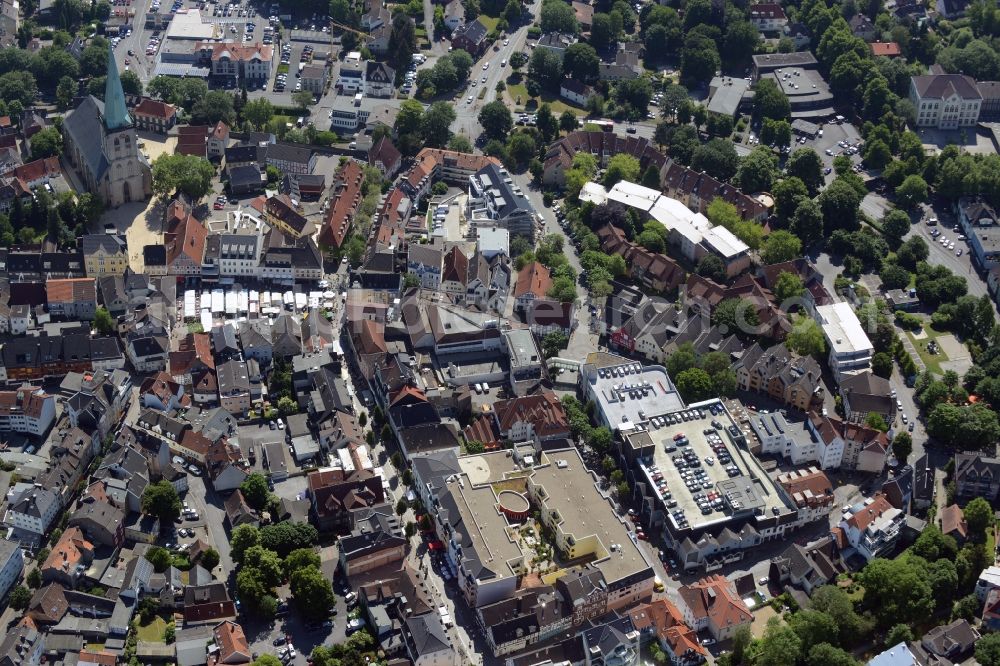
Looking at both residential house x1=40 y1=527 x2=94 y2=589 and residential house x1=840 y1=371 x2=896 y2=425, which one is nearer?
residential house x1=40 y1=527 x2=94 y2=589

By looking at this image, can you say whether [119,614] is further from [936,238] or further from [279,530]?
[936,238]

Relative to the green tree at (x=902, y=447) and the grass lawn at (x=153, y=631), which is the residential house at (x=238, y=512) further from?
the green tree at (x=902, y=447)

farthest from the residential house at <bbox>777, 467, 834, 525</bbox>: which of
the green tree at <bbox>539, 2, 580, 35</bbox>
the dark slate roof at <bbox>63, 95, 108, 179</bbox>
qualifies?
the green tree at <bbox>539, 2, 580, 35</bbox>

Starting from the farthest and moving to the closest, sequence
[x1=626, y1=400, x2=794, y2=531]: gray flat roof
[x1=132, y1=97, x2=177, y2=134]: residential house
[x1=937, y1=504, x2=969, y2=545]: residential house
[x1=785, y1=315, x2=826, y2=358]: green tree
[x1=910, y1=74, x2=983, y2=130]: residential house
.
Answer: [x1=910, y1=74, x2=983, y2=130]: residential house → [x1=132, y1=97, x2=177, y2=134]: residential house → [x1=785, y1=315, x2=826, y2=358]: green tree → [x1=626, y1=400, x2=794, y2=531]: gray flat roof → [x1=937, y1=504, x2=969, y2=545]: residential house

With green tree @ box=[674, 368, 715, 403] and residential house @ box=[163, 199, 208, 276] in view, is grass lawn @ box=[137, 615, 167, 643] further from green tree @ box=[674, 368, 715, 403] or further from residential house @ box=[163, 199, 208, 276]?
green tree @ box=[674, 368, 715, 403]

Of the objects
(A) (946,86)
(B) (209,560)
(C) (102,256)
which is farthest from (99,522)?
(A) (946,86)

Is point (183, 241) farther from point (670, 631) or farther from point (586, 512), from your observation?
point (670, 631)

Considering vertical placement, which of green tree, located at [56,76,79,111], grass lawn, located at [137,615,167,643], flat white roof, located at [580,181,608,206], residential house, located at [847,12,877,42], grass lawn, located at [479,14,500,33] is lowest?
green tree, located at [56,76,79,111]
